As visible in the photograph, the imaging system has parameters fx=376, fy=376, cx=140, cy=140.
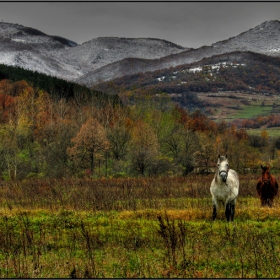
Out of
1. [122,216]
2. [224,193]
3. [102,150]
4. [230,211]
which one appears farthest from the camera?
[102,150]

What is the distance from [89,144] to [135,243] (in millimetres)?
39730

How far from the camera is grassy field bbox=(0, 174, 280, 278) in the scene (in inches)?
326

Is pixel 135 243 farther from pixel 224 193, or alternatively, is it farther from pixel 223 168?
pixel 224 193

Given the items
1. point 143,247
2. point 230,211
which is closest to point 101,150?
point 230,211

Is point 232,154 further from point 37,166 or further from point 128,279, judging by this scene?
point 128,279

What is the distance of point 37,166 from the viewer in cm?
4562

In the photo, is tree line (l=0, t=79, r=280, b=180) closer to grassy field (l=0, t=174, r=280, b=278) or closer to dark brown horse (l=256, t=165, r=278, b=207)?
grassy field (l=0, t=174, r=280, b=278)

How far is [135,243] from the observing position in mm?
10180

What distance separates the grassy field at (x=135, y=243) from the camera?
828 cm

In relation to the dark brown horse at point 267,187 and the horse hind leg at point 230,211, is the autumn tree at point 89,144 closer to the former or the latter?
the dark brown horse at point 267,187

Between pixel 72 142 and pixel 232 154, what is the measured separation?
2258cm

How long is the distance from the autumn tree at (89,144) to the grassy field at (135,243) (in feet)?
95.4

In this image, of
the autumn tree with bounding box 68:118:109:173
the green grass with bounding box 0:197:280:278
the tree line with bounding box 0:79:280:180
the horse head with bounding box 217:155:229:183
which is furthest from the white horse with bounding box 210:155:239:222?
the autumn tree with bounding box 68:118:109:173

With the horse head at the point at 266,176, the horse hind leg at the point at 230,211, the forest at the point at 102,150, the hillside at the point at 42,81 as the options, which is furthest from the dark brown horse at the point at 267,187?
the hillside at the point at 42,81
